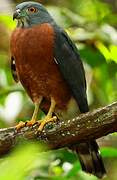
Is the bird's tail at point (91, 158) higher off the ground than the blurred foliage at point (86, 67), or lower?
lower

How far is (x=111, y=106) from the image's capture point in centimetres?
235

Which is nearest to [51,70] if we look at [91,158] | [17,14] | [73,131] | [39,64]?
[39,64]

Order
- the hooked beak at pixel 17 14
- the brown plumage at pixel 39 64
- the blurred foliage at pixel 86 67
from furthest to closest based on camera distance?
1. the hooked beak at pixel 17 14
2. the brown plumage at pixel 39 64
3. the blurred foliage at pixel 86 67

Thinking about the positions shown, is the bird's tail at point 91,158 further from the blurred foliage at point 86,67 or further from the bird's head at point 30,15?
the bird's head at point 30,15

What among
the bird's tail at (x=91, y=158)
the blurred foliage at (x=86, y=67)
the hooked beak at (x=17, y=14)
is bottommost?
the bird's tail at (x=91, y=158)

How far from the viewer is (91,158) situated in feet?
11.2

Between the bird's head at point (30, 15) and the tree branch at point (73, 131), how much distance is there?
120 cm

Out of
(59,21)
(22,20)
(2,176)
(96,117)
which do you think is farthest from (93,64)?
(2,176)

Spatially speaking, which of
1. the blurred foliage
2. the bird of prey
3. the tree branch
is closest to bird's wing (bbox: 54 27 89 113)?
the bird of prey

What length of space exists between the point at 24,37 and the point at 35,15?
1.12 ft

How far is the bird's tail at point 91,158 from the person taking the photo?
10.8 feet

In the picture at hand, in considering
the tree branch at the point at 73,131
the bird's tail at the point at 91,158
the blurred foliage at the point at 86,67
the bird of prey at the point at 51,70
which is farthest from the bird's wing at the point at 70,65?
the tree branch at the point at 73,131

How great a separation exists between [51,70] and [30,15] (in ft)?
2.09

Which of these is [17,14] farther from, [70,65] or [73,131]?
[73,131]
